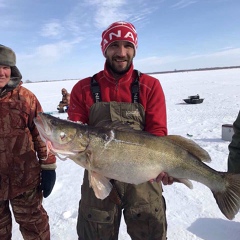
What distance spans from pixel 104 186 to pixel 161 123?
77 centimetres

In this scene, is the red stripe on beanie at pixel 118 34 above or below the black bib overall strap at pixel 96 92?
above

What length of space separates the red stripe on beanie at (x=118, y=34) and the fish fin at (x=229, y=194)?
149 centimetres

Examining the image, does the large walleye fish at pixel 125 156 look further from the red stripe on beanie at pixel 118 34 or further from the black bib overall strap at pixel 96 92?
the red stripe on beanie at pixel 118 34

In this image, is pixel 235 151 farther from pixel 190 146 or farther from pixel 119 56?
pixel 119 56

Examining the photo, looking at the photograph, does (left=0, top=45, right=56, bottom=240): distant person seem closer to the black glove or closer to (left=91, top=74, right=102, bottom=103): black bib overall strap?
the black glove

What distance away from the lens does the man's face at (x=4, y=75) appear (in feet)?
8.46

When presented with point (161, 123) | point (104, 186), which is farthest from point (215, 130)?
point (104, 186)

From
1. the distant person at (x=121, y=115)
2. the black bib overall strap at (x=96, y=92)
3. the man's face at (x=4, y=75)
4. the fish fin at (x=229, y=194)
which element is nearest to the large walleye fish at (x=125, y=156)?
the fish fin at (x=229, y=194)

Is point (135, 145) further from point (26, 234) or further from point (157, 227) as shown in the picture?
point (26, 234)

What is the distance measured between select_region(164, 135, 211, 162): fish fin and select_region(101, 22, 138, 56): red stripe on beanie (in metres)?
0.97

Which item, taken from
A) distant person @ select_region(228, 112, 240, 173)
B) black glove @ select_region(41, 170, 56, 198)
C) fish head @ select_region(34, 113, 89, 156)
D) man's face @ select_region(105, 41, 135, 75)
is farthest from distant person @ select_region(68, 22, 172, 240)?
distant person @ select_region(228, 112, 240, 173)

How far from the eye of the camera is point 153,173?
223 centimetres

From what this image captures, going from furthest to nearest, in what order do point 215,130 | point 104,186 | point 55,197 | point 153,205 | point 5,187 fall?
point 215,130 → point 55,197 → point 5,187 → point 153,205 → point 104,186

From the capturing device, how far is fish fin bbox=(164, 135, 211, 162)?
2.34 metres
